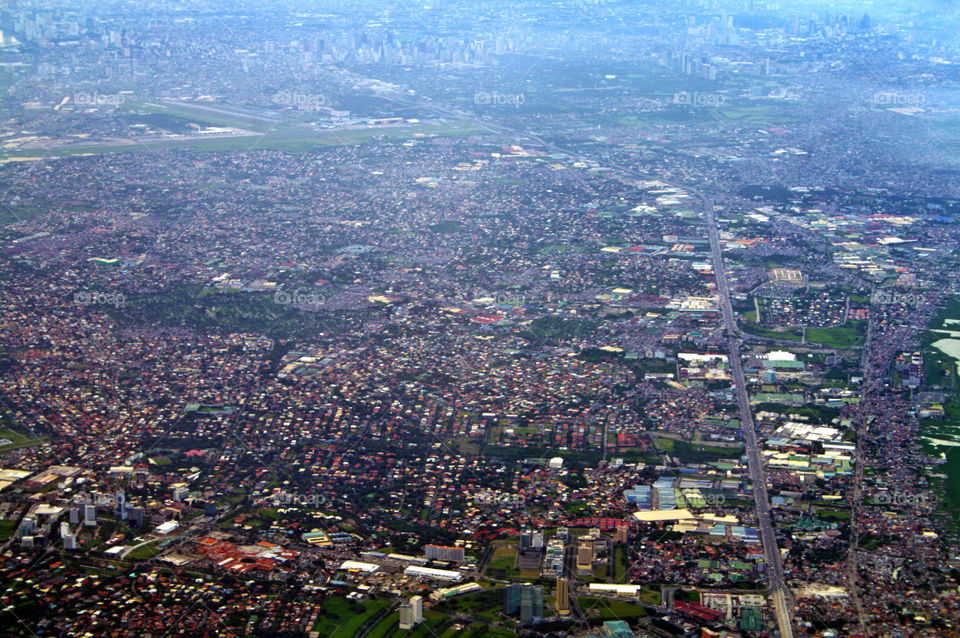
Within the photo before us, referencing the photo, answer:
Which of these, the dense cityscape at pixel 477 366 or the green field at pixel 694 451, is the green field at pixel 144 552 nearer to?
the dense cityscape at pixel 477 366

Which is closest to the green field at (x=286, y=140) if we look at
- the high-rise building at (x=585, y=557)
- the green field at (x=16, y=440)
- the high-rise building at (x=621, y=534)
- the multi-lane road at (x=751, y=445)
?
the multi-lane road at (x=751, y=445)

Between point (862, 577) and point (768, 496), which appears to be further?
point (768, 496)

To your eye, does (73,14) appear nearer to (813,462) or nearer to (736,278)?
(736,278)

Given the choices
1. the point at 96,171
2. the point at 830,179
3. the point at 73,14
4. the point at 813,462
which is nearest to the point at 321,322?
the point at 813,462

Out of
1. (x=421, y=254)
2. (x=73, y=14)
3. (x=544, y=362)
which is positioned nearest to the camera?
(x=544, y=362)

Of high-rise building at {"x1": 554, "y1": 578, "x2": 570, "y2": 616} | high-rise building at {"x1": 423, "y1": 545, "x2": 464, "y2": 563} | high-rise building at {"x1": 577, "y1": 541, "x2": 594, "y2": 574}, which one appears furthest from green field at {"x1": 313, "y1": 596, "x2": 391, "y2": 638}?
high-rise building at {"x1": 577, "y1": 541, "x2": 594, "y2": 574}

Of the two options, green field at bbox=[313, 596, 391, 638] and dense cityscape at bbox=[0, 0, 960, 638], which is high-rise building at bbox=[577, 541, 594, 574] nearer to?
dense cityscape at bbox=[0, 0, 960, 638]

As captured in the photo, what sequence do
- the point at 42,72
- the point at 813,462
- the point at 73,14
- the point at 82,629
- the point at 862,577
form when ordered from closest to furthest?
1. the point at 82,629
2. the point at 862,577
3. the point at 813,462
4. the point at 42,72
5. the point at 73,14
